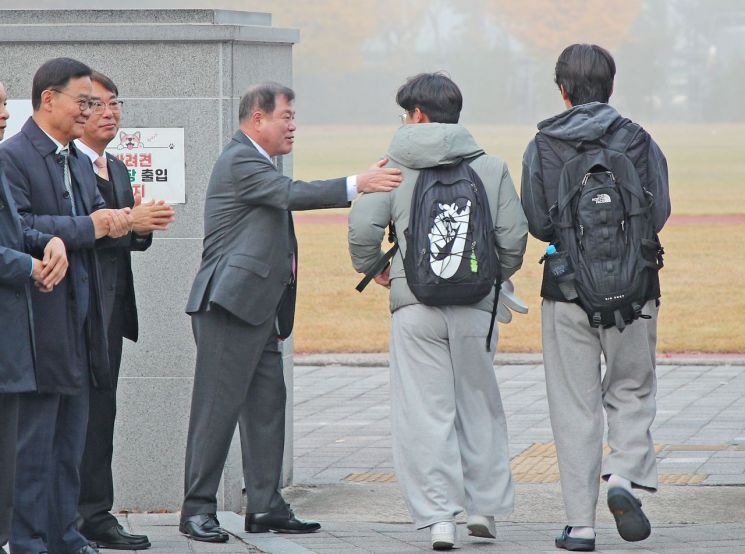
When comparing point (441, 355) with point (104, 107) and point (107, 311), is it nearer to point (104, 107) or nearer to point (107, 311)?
point (107, 311)

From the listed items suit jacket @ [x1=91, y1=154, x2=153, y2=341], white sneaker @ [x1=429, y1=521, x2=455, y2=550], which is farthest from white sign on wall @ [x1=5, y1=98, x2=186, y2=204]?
white sneaker @ [x1=429, y1=521, x2=455, y2=550]

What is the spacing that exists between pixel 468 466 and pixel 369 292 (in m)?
14.3

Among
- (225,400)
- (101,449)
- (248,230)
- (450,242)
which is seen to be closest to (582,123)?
(450,242)

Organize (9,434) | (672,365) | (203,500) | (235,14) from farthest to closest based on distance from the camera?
(672,365)
(235,14)
(203,500)
(9,434)

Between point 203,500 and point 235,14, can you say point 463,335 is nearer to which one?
point 203,500

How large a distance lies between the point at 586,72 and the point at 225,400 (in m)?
1.93

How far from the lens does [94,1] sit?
284 feet

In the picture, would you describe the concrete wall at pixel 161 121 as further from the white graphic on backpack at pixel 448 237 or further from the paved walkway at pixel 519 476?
the white graphic on backpack at pixel 448 237

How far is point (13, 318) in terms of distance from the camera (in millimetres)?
4551

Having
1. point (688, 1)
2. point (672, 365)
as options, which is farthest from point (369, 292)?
point (688, 1)

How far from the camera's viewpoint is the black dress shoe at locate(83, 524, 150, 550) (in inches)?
213

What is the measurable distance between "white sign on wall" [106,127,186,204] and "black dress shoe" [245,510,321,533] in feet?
4.69

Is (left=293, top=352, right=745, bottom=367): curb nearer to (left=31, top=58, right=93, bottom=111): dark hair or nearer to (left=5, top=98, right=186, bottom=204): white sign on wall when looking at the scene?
(left=5, top=98, right=186, bottom=204): white sign on wall

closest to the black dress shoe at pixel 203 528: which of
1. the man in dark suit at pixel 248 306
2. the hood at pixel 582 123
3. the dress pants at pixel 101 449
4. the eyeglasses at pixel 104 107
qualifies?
the man in dark suit at pixel 248 306
